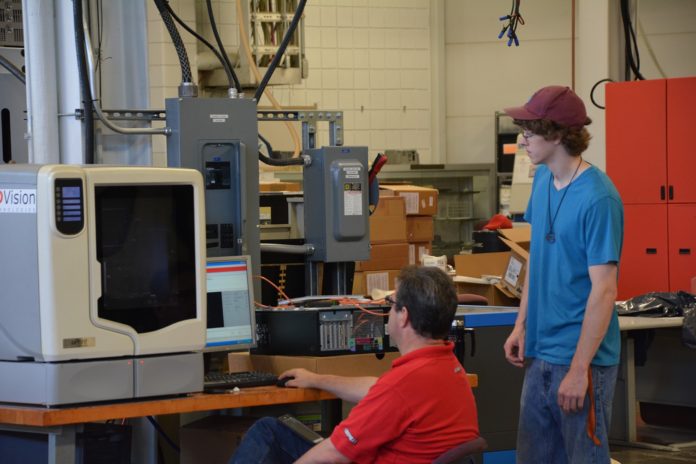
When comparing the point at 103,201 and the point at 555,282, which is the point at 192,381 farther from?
the point at 555,282

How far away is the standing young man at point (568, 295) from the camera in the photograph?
2906mm

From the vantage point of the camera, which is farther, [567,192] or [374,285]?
[374,285]

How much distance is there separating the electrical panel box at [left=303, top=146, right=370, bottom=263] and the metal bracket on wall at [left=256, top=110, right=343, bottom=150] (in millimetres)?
83

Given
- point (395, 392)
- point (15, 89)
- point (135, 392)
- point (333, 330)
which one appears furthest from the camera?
point (15, 89)

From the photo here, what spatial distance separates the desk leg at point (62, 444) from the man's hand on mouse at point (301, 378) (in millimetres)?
679

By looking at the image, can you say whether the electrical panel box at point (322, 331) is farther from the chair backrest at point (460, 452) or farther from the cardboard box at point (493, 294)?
the cardboard box at point (493, 294)

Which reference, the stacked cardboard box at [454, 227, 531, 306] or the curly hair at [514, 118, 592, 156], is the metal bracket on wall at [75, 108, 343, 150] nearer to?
the stacked cardboard box at [454, 227, 531, 306]

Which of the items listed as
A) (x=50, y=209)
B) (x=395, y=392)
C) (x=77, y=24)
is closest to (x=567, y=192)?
(x=395, y=392)

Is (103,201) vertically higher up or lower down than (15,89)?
lower down

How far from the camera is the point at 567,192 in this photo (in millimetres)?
3008

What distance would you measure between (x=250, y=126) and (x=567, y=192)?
163cm

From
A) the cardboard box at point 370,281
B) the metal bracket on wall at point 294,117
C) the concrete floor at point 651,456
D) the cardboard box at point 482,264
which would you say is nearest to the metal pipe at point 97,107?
the metal bracket on wall at point 294,117

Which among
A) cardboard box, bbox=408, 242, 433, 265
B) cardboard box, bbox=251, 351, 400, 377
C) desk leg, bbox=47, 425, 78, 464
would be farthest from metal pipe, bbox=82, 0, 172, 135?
cardboard box, bbox=408, 242, 433, 265

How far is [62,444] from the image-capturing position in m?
2.90
